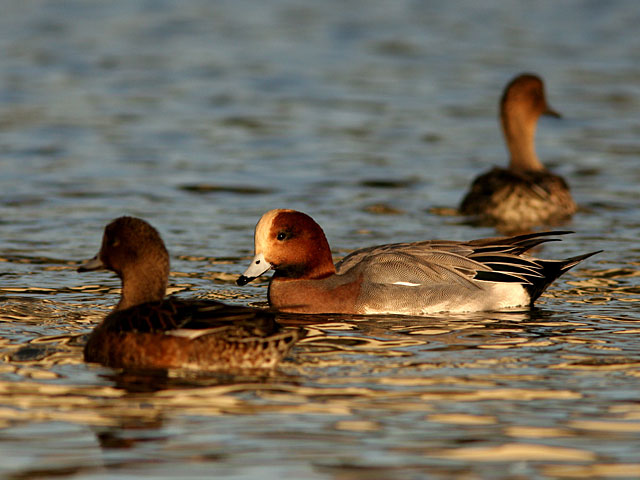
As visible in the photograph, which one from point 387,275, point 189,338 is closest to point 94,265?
point 189,338

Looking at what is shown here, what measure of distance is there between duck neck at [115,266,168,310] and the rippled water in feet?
1.54

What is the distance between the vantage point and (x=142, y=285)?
327 inches

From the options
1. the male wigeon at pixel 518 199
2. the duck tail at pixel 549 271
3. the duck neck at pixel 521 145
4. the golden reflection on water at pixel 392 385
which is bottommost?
the golden reflection on water at pixel 392 385

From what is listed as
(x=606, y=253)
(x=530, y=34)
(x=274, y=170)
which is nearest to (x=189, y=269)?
(x=606, y=253)

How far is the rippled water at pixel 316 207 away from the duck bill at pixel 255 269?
440 mm

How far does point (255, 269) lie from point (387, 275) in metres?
1.00

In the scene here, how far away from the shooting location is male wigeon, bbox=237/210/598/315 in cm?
956

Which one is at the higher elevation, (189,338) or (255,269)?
(255,269)

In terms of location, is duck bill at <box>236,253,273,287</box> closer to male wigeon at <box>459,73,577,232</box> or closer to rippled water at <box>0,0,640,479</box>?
rippled water at <box>0,0,640,479</box>

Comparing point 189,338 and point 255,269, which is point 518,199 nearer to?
point 255,269

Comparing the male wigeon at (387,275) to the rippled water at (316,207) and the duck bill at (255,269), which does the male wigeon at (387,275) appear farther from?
the rippled water at (316,207)

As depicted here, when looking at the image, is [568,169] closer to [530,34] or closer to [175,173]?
[175,173]

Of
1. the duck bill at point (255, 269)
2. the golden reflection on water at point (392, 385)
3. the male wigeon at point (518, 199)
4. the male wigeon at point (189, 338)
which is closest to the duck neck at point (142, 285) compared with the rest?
the male wigeon at point (189, 338)

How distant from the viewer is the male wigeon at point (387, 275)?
956 cm
